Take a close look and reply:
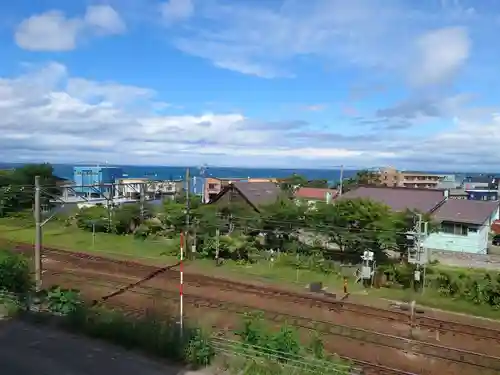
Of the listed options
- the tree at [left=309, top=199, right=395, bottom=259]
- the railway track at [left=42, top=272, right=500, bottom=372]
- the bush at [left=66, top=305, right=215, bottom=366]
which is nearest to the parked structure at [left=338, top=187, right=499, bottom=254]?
the tree at [left=309, top=199, right=395, bottom=259]

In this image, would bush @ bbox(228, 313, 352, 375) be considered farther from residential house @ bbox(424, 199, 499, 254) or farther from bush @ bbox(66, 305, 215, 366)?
residential house @ bbox(424, 199, 499, 254)

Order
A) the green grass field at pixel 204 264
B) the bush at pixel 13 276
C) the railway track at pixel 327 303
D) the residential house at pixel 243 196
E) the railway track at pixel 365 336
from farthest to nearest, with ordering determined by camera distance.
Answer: the residential house at pixel 243 196
the green grass field at pixel 204 264
the railway track at pixel 327 303
the bush at pixel 13 276
the railway track at pixel 365 336

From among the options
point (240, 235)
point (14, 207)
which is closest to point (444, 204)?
point (240, 235)

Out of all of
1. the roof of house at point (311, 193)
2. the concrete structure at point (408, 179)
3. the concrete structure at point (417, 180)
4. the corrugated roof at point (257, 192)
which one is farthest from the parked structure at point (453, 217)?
the concrete structure at point (417, 180)

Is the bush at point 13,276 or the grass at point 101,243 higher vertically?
the bush at point 13,276

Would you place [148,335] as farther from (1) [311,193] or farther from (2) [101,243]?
(1) [311,193]

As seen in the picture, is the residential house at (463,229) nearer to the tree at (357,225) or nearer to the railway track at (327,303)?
the tree at (357,225)
